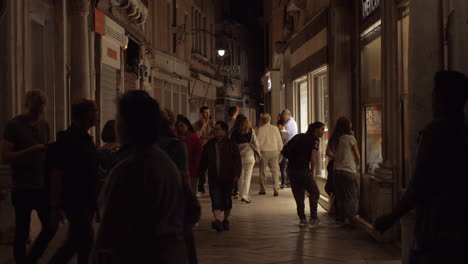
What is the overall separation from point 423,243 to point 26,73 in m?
7.84

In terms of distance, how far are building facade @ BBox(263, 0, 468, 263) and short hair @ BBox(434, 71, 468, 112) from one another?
201 cm

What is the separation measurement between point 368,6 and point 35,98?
5.83 m

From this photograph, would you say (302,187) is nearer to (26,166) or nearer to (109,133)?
(109,133)

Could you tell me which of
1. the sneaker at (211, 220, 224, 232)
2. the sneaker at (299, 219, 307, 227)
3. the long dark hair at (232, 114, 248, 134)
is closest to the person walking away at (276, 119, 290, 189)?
the long dark hair at (232, 114, 248, 134)

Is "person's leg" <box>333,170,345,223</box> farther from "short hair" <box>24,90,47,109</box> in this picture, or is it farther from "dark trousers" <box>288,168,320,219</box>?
"short hair" <box>24,90,47,109</box>

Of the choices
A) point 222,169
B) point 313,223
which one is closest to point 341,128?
point 313,223

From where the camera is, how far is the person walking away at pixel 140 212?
343cm

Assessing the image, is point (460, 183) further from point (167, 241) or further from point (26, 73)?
point (26, 73)

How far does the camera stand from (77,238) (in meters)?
5.87

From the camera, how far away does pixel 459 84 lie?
376 cm

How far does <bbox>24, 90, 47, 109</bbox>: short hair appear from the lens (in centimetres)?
698

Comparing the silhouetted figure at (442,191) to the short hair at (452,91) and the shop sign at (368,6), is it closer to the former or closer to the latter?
the short hair at (452,91)

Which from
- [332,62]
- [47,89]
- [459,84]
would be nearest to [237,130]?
[332,62]

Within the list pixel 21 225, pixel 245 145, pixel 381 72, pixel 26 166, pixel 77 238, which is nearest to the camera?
pixel 77 238
